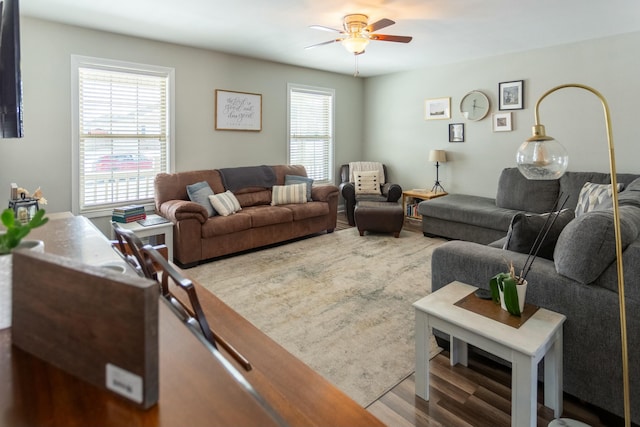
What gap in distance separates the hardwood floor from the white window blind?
3795 millimetres

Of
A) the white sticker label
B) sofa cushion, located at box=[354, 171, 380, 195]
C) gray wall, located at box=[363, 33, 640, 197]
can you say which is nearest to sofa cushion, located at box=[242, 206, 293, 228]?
sofa cushion, located at box=[354, 171, 380, 195]

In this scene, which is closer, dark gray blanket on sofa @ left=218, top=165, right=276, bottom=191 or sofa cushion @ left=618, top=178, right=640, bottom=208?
sofa cushion @ left=618, top=178, right=640, bottom=208

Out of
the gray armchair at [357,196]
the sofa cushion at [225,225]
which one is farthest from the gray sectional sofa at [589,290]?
the gray armchair at [357,196]

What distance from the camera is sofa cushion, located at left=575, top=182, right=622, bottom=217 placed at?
11.3ft

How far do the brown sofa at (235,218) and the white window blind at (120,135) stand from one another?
337 mm

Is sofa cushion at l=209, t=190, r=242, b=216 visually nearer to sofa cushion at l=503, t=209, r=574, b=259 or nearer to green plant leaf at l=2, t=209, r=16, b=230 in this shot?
sofa cushion at l=503, t=209, r=574, b=259

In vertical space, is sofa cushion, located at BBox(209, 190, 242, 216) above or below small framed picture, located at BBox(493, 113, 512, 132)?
below

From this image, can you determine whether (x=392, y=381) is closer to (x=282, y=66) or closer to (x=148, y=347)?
(x=148, y=347)

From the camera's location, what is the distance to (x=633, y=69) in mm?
4098

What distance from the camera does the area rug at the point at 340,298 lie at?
2.22 m

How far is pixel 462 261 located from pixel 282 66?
4.50m

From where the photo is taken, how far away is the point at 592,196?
3631 mm

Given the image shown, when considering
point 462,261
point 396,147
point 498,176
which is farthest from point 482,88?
point 462,261

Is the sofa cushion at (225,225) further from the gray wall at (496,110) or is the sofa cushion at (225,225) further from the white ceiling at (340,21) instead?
the gray wall at (496,110)
